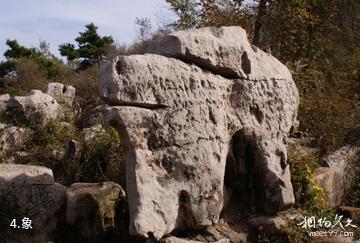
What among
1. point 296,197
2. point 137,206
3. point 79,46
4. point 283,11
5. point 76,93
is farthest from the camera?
point 79,46

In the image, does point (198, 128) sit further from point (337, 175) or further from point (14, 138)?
point (14, 138)

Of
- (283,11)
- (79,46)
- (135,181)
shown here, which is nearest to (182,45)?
(135,181)

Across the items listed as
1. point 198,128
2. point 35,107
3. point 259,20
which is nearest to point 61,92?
point 35,107

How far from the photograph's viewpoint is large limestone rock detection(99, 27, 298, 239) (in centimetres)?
500

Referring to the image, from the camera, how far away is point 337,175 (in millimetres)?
7430

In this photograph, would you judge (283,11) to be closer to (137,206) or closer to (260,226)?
(260,226)

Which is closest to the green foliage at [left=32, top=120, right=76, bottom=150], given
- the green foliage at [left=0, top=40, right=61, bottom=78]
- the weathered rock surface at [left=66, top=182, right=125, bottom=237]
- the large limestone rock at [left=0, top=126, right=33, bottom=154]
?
the large limestone rock at [left=0, top=126, right=33, bottom=154]

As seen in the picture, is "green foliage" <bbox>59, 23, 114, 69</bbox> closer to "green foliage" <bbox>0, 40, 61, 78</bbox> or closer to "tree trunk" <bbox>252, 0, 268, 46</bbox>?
"green foliage" <bbox>0, 40, 61, 78</bbox>

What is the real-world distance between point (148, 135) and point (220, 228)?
49.8 inches

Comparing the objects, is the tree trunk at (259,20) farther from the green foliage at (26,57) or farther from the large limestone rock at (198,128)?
the green foliage at (26,57)

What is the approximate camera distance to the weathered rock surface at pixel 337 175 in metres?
6.98

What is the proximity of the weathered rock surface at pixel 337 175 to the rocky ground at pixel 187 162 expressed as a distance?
0.24 meters

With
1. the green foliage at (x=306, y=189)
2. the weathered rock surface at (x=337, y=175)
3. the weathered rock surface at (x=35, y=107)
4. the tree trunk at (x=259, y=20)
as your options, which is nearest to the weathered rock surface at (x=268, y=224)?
the green foliage at (x=306, y=189)

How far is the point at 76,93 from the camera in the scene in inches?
575
